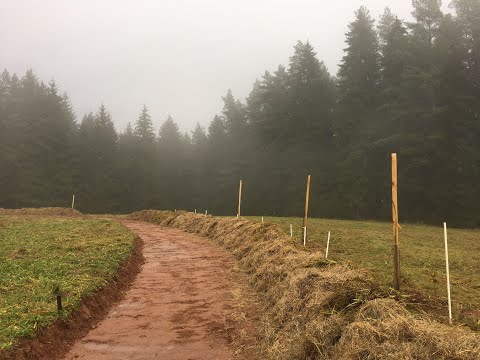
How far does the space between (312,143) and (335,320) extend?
49535 mm

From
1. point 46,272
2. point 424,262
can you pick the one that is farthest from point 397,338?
point 46,272

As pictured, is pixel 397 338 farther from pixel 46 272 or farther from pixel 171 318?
pixel 46 272

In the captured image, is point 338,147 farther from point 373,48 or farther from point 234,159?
point 234,159

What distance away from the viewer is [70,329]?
8.04m

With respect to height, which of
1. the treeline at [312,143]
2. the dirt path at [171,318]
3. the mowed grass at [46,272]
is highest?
the treeline at [312,143]

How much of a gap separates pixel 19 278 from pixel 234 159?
51.8 meters

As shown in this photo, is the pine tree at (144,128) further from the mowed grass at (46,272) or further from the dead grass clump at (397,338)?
the dead grass clump at (397,338)

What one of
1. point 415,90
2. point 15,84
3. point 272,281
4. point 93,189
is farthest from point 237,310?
point 15,84

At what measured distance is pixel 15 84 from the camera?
236 ft

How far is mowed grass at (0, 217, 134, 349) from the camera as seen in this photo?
7.66 m

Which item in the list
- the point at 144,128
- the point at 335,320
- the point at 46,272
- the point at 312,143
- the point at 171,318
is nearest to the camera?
the point at 335,320

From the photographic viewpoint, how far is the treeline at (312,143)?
1371 inches

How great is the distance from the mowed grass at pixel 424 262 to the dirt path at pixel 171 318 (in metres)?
3.76

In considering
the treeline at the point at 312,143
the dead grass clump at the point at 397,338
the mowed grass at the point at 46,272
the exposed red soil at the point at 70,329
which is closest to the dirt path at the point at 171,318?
the exposed red soil at the point at 70,329
